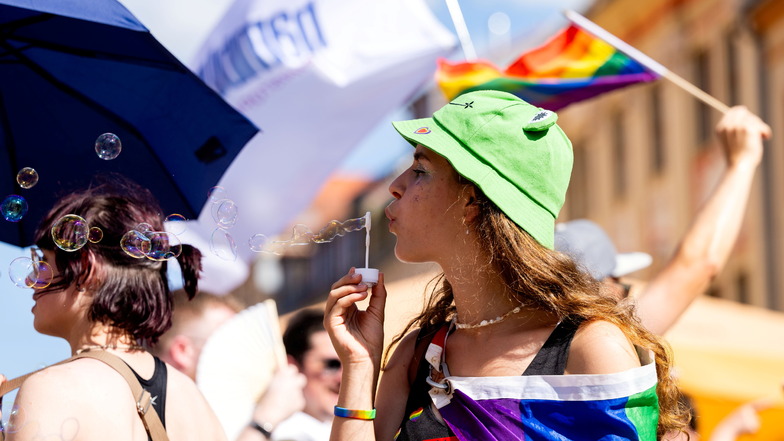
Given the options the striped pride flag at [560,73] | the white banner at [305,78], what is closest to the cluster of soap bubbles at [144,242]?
the white banner at [305,78]

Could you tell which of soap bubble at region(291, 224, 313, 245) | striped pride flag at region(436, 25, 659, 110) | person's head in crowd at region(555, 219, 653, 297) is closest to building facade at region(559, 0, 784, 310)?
striped pride flag at region(436, 25, 659, 110)

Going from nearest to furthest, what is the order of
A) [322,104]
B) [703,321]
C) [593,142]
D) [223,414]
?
1. [223,414]
2. [322,104]
3. [703,321]
4. [593,142]

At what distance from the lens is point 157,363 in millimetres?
2357

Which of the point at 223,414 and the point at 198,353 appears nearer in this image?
the point at 223,414

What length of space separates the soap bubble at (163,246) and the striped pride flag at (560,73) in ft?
8.31

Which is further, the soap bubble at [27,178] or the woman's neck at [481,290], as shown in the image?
the soap bubble at [27,178]

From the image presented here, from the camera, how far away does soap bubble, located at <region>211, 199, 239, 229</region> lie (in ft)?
9.12

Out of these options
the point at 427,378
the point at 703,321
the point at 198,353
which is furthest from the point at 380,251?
the point at 427,378

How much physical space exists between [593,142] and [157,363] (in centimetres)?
2336

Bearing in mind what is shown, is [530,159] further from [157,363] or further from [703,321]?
[703,321]

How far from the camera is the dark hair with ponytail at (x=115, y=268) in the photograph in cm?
231

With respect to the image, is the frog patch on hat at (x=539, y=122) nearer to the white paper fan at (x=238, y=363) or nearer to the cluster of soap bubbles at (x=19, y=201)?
the cluster of soap bubbles at (x=19, y=201)

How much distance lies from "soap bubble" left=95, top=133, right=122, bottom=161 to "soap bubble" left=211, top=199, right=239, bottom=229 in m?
0.31

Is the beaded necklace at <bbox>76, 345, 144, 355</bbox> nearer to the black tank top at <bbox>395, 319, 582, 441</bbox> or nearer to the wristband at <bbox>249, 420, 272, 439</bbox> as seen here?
the black tank top at <bbox>395, 319, 582, 441</bbox>
